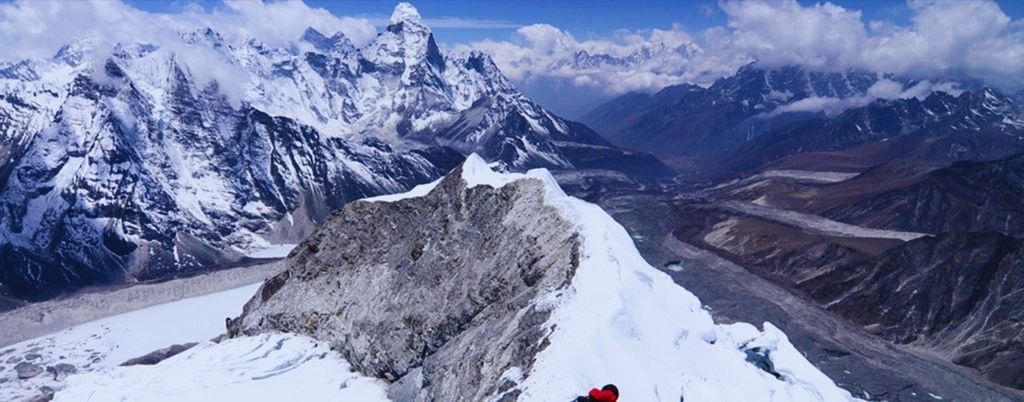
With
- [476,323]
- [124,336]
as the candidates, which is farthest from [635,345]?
[124,336]

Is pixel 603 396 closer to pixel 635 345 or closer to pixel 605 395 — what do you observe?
pixel 605 395

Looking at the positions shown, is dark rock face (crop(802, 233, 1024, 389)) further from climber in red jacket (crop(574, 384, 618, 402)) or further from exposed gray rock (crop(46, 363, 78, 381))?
exposed gray rock (crop(46, 363, 78, 381))

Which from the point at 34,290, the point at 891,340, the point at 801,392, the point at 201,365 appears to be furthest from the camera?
the point at 34,290

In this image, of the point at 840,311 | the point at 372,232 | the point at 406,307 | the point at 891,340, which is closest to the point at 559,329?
the point at 406,307

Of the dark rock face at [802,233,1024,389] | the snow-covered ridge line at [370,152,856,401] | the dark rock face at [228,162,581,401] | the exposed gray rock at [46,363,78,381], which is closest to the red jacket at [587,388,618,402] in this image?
the snow-covered ridge line at [370,152,856,401]

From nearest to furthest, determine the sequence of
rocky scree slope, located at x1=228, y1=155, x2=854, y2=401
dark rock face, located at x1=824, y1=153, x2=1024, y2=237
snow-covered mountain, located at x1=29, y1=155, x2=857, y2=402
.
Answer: rocky scree slope, located at x1=228, y1=155, x2=854, y2=401 → snow-covered mountain, located at x1=29, y1=155, x2=857, y2=402 → dark rock face, located at x1=824, y1=153, x2=1024, y2=237

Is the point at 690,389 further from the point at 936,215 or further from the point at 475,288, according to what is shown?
the point at 936,215
